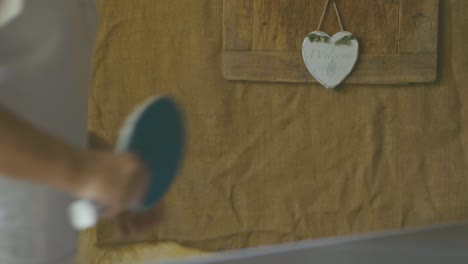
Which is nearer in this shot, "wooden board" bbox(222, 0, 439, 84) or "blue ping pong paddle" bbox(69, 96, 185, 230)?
"blue ping pong paddle" bbox(69, 96, 185, 230)

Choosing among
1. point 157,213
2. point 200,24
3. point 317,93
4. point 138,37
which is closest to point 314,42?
point 317,93

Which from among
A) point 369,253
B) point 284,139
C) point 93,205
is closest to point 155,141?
point 93,205

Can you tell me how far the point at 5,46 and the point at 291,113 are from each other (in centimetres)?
82

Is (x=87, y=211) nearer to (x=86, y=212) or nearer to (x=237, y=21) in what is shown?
(x=86, y=212)

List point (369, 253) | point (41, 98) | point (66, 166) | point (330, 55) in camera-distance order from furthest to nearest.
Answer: point (330, 55) → point (369, 253) → point (41, 98) → point (66, 166)

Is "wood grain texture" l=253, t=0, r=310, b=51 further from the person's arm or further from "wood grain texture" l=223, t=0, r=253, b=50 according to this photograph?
the person's arm

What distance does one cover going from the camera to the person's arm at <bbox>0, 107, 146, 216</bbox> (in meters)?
0.36

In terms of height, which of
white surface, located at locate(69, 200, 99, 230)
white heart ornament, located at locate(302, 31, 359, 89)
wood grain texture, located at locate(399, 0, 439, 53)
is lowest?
white surface, located at locate(69, 200, 99, 230)

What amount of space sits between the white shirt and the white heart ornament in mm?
721

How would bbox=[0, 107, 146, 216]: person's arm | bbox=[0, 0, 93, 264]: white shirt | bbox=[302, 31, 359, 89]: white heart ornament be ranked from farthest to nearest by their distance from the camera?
bbox=[302, 31, 359, 89]: white heart ornament, bbox=[0, 0, 93, 264]: white shirt, bbox=[0, 107, 146, 216]: person's arm

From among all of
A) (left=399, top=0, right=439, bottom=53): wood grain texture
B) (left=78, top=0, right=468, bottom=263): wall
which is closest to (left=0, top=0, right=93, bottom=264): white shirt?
(left=78, top=0, right=468, bottom=263): wall

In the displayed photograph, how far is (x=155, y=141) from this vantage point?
0.41 m

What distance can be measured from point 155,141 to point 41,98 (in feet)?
0.42

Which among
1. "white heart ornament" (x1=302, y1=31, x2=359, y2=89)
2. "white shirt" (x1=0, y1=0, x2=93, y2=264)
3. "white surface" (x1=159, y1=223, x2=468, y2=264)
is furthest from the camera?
"white heart ornament" (x1=302, y1=31, x2=359, y2=89)
